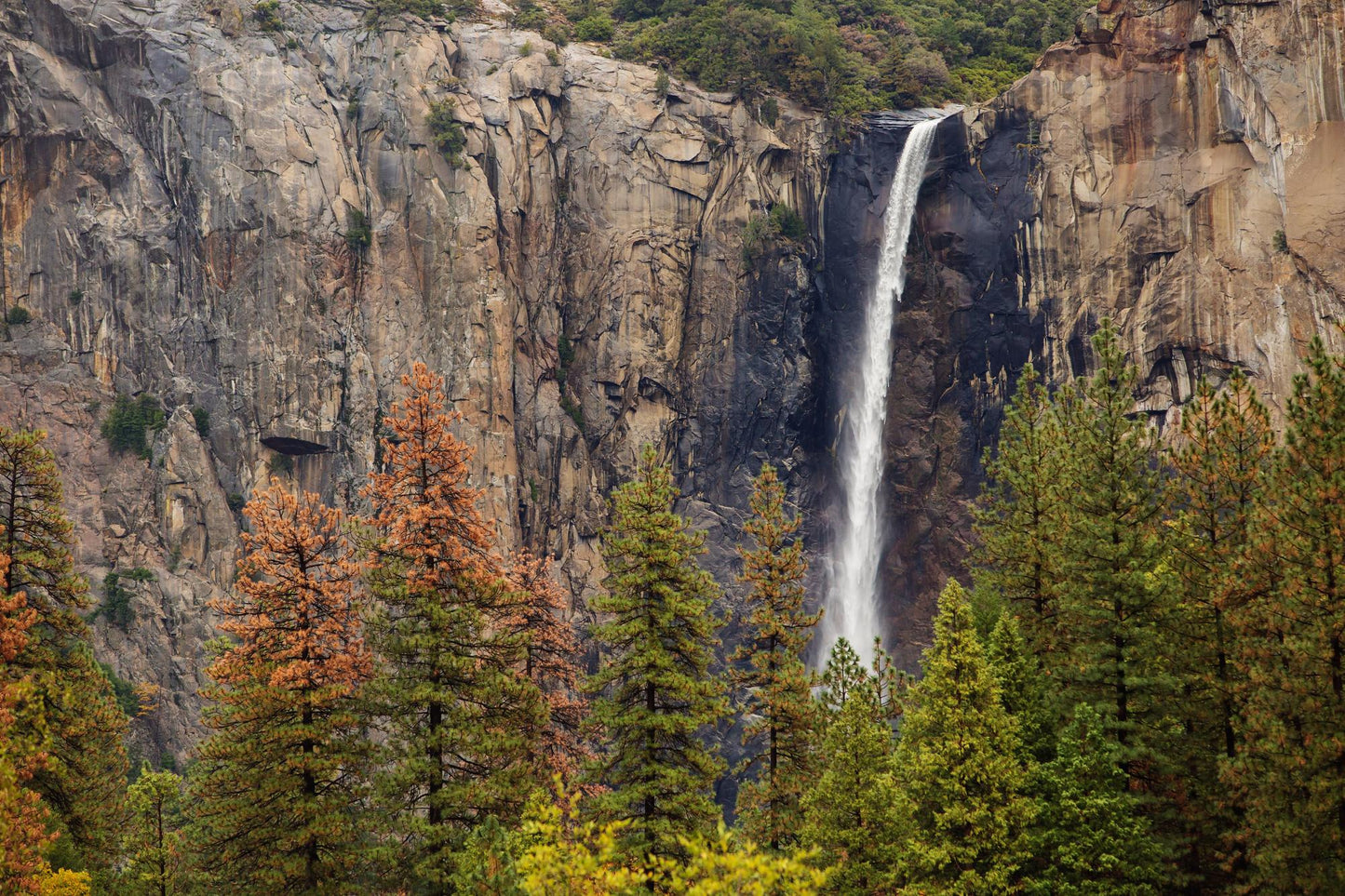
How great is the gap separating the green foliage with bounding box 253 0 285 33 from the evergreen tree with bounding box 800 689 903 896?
5732cm

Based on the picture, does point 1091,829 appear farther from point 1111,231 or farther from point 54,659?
point 1111,231

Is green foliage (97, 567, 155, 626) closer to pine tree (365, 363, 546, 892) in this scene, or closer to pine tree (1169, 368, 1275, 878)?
pine tree (365, 363, 546, 892)

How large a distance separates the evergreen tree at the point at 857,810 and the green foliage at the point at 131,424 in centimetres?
4888

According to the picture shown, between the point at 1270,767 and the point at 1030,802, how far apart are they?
14.3 feet

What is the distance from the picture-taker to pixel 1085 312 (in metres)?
56.3

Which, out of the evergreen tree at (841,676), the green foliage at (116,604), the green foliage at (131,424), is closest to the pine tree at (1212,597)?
the evergreen tree at (841,676)

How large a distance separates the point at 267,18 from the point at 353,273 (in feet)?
55.4

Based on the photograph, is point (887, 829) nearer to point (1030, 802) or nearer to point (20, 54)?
point (1030, 802)

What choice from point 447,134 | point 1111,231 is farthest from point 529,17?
point 1111,231

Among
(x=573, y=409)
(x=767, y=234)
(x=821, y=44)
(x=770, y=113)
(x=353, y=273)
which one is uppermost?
(x=821, y=44)

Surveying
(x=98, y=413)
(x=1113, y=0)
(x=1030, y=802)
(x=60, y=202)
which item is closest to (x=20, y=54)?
(x=60, y=202)

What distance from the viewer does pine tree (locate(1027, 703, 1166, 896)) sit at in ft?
67.5

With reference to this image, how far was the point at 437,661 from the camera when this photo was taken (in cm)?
2338

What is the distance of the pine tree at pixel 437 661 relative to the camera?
23078 millimetres
